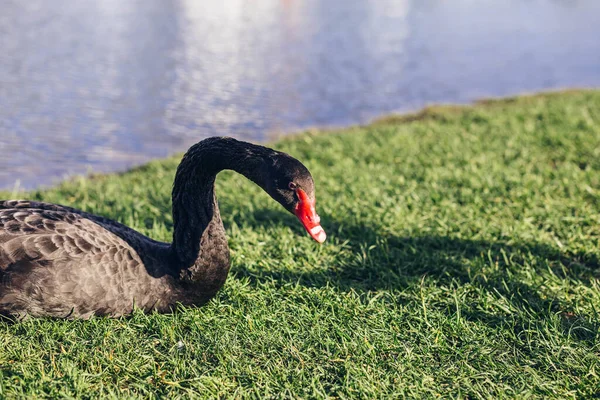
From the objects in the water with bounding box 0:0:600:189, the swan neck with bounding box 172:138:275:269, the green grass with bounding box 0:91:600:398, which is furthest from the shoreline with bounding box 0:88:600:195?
the swan neck with bounding box 172:138:275:269

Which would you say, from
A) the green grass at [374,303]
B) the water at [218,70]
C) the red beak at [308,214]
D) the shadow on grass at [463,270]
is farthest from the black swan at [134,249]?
the water at [218,70]

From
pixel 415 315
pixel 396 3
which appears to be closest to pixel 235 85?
pixel 415 315

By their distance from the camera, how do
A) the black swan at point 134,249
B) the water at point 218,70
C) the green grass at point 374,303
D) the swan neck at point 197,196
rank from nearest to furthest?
the green grass at point 374,303
the black swan at point 134,249
the swan neck at point 197,196
the water at point 218,70

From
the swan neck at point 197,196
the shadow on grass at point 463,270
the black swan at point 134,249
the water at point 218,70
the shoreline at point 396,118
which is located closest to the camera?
the black swan at point 134,249

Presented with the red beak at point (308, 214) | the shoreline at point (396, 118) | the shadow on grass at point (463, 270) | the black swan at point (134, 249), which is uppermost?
the red beak at point (308, 214)

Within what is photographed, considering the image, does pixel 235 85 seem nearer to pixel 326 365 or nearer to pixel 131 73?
pixel 131 73

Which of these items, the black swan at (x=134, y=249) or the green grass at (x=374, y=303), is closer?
the green grass at (x=374, y=303)

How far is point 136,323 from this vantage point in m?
3.40

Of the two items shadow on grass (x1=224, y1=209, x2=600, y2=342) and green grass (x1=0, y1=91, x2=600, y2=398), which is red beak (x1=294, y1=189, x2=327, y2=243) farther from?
shadow on grass (x1=224, y1=209, x2=600, y2=342)

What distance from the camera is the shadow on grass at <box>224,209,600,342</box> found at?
147 inches

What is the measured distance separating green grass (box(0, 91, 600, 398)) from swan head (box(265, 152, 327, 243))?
66 centimetres

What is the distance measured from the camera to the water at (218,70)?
9867 millimetres

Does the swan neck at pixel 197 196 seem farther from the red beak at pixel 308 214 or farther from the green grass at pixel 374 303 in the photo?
the red beak at pixel 308 214

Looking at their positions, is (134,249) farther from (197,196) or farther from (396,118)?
(396,118)
